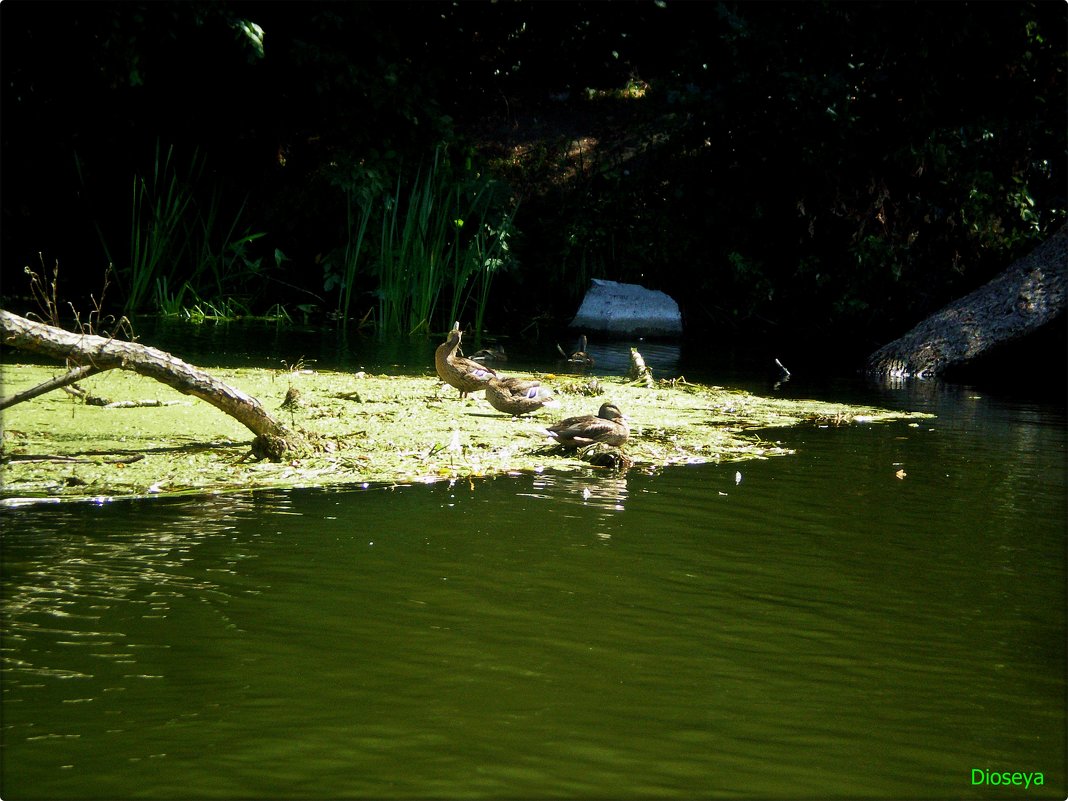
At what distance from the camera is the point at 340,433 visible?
6352 millimetres

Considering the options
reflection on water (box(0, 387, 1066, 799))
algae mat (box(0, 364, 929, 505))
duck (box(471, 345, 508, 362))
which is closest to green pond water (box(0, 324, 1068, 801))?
reflection on water (box(0, 387, 1066, 799))

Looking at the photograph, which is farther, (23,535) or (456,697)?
(23,535)

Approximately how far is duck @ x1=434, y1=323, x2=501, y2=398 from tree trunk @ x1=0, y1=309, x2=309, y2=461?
1.89m

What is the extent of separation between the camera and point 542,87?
2016 cm

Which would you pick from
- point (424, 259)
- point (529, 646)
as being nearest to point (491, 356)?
point (424, 259)

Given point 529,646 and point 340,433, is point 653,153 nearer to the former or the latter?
point 340,433

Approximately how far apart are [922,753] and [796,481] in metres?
3.17

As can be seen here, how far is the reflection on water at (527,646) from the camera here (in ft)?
8.31

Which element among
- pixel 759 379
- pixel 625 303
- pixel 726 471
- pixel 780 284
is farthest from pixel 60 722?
pixel 780 284

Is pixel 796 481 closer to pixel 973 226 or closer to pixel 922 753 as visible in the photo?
pixel 922 753

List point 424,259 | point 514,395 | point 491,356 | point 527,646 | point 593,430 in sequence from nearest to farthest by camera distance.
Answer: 1. point 527,646
2. point 593,430
3. point 514,395
4. point 491,356
5. point 424,259

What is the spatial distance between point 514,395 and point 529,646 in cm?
403

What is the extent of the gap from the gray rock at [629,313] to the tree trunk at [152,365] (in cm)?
945

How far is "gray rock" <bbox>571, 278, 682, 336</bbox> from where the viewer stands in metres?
14.9
